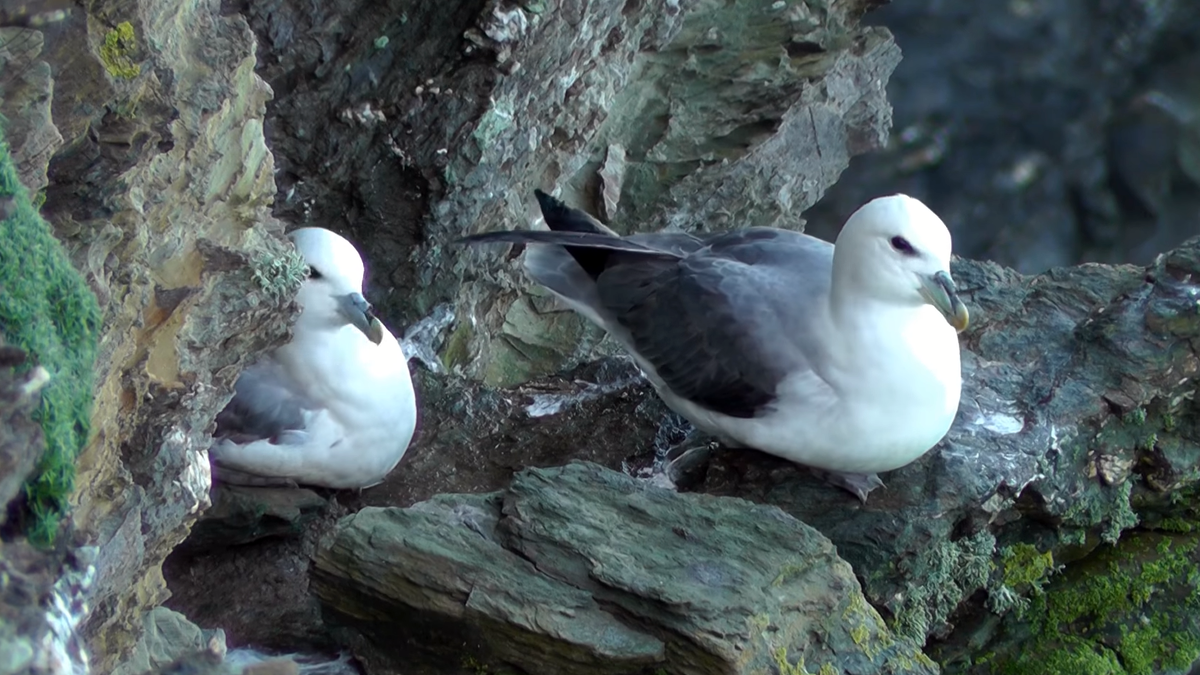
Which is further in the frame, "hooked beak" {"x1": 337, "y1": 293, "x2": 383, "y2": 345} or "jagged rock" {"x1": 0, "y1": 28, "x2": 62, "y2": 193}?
"hooked beak" {"x1": 337, "y1": 293, "x2": 383, "y2": 345}

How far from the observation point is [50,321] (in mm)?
1494

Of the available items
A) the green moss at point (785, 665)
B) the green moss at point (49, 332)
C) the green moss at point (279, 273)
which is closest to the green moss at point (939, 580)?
the green moss at point (785, 665)

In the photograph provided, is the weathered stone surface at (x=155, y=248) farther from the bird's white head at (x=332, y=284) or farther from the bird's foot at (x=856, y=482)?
the bird's foot at (x=856, y=482)

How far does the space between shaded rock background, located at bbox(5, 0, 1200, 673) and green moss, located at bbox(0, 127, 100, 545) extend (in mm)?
242

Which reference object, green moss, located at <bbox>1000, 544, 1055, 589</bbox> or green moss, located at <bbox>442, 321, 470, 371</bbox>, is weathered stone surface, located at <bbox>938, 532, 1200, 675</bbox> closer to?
green moss, located at <bbox>1000, 544, 1055, 589</bbox>

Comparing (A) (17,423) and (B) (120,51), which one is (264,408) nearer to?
(B) (120,51)

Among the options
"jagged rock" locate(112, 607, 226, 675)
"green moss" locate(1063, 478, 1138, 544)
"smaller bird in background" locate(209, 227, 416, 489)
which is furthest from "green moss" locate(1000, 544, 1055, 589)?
"jagged rock" locate(112, 607, 226, 675)

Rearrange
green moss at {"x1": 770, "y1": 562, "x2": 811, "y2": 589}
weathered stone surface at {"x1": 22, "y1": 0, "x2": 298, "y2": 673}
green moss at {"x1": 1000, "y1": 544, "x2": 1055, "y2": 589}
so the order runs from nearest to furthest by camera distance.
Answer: weathered stone surface at {"x1": 22, "y1": 0, "x2": 298, "y2": 673}, green moss at {"x1": 770, "y1": 562, "x2": 811, "y2": 589}, green moss at {"x1": 1000, "y1": 544, "x2": 1055, "y2": 589}

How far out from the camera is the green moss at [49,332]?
1391mm

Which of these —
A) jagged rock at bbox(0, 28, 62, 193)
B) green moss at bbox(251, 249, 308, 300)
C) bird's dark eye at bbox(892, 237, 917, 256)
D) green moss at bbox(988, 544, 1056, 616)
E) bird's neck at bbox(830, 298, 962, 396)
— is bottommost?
green moss at bbox(988, 544, 1056, 616)

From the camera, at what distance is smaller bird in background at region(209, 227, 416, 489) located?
3.22 meters

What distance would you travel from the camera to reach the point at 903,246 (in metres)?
2.90

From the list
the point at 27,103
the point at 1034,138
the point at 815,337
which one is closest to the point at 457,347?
the point at 815,337

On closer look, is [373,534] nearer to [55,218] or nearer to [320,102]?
[55,218]
